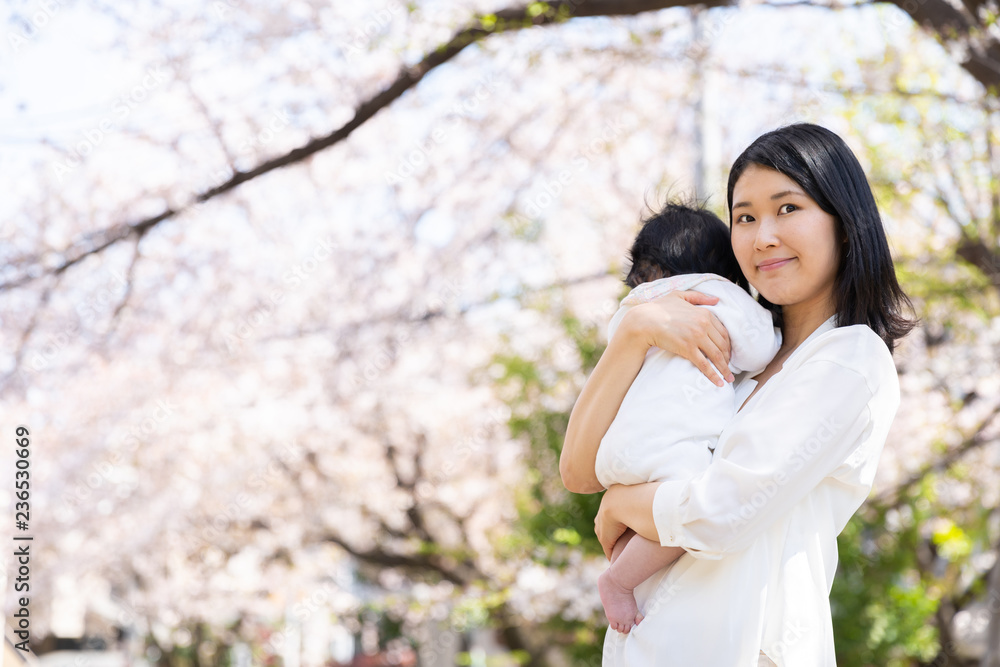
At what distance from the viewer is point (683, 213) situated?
1605 mm

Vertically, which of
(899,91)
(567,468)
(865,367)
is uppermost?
(899,91)

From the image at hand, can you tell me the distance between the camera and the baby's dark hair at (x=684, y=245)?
5.22 ft

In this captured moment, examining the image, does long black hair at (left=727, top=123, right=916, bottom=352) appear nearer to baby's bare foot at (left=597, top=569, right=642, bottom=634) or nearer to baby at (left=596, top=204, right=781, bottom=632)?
baby at (left=596, top=204, right=781, bottom=632)

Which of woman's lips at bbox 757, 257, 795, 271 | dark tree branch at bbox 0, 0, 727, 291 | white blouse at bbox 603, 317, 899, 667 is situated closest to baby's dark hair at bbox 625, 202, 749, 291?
woman's lips at bbox 757, 257, 795, 271

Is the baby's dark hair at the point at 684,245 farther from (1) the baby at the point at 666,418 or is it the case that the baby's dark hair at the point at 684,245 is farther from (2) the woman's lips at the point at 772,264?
(2) the woman's lips at the point at 772,264

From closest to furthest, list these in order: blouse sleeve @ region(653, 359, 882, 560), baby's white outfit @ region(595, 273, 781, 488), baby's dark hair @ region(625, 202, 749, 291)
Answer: blouse sleeve @ region(653, 359, 882, 560)
baby's white outfit @ region(595, 273, 781, 488)
baby's dark hair @ region(625, 202, 749, 291)

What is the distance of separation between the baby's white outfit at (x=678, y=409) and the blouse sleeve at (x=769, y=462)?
5cm

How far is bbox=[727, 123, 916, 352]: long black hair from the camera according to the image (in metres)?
1.36

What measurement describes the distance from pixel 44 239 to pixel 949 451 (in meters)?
5.81

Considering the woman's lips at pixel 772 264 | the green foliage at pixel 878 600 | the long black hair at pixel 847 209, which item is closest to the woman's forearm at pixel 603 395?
the woman's lips at pixel 772 264

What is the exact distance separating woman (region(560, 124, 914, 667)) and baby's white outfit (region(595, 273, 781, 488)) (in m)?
0.03

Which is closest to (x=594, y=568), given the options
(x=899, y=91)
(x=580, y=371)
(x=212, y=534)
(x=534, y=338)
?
(x=580, y=371)

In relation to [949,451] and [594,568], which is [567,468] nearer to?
[594,568]

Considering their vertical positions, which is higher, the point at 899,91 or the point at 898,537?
the point at 899,91
